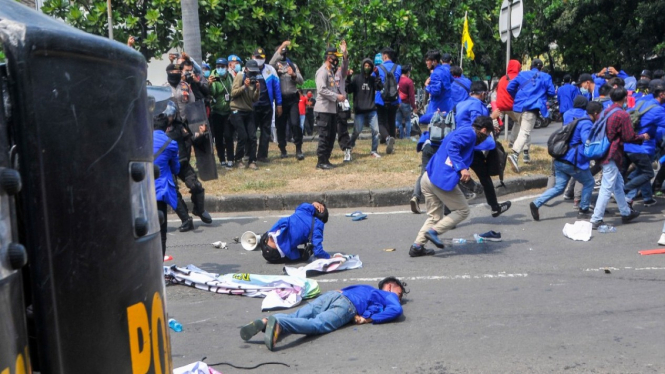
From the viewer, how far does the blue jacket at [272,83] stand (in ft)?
43.4

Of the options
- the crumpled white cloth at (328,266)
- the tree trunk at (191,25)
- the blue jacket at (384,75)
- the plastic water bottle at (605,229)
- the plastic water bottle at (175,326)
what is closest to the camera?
the plastic water bottle at (175,326)

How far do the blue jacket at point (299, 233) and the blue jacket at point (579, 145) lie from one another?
11.3 feet

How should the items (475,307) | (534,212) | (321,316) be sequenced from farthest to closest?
(534,212) → (475,307) → (321,316)

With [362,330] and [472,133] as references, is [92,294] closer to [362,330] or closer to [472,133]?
[362,330]

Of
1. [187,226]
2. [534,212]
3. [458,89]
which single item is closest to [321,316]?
[187,226]

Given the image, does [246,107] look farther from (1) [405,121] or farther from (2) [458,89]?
(1) [405,121]

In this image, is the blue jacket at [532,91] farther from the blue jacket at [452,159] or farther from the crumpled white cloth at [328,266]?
the crumpled white cloth at [328,266]

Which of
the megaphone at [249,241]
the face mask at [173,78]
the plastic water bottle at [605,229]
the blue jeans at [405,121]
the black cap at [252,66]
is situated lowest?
the plastic water bottle at [605,229]

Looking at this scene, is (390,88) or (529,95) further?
(390,88)

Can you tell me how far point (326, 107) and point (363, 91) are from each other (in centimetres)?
149

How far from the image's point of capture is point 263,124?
13.3m

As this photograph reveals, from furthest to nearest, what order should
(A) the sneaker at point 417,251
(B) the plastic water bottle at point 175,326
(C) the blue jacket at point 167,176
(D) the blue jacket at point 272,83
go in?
1. (D) the blue jacket at point 272,83
2. (A) the sneaker at point 417,251
3. (C) the blue jacket at point 167,176
4. (B) the plastic water bottle at point 175,326

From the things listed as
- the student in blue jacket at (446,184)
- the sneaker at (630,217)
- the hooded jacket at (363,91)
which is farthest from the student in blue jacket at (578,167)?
the hooded jacket at (363,91)

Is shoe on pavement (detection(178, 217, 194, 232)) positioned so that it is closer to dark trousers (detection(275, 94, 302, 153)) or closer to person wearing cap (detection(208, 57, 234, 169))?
person wearing cap (detection(208, 57, 234, 169))
